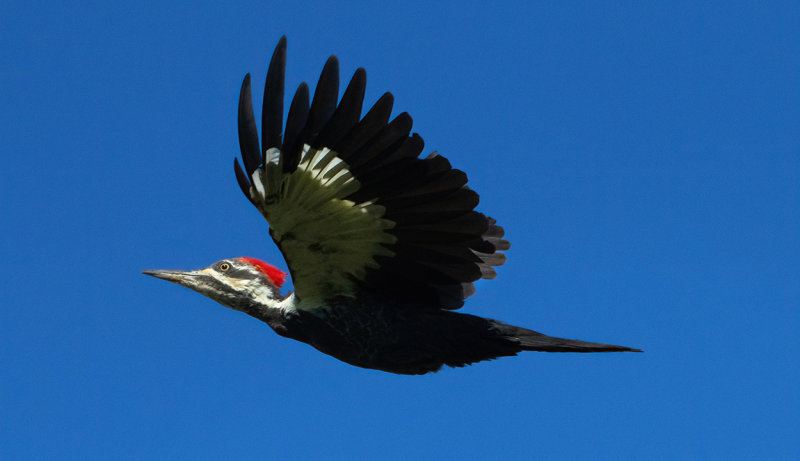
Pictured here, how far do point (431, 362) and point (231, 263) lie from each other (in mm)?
1645

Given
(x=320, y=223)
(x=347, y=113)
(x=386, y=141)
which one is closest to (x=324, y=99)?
(x=347, y=113)

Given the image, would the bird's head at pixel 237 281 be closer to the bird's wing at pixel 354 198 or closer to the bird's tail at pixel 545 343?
the bird's wing at pixel 354 198

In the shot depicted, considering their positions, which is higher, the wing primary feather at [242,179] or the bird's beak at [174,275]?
the wing primary feather at [242,179]

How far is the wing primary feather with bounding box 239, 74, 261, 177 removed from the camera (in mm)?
5160

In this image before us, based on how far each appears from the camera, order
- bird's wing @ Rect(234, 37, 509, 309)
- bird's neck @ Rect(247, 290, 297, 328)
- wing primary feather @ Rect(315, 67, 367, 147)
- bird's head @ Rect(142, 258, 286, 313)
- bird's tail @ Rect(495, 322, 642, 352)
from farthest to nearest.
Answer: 1. bird's head @ Rect(142, 258, 286, 313)
2. bird's neck @ Rect(247, 290, 297, 328)
3. bird's tail @ Rect(495, 322, 642, 352)
4. bird's wing @ Rect(234, 37, 509, 309)
5. wing primary feather @ Rect(315, 67, 367, 147)

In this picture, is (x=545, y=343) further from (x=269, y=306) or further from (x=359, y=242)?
(x=269, y=306)

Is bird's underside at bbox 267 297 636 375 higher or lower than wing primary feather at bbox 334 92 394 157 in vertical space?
lower

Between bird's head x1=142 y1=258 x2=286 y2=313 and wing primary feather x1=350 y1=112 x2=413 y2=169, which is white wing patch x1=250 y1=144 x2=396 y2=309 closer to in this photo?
wing primary feather x1=350 y1=112 x2=413 y2=169

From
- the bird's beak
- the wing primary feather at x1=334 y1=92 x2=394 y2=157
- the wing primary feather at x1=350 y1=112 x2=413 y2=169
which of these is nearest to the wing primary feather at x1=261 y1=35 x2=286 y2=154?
the wing primary feather at x1=334 y1=92 x2=394 y2=157

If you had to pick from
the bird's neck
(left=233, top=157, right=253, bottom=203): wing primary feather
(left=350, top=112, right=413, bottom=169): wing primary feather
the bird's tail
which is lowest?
the bird's neck

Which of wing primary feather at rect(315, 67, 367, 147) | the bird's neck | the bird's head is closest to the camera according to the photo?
wing primary feather at rect(315, 67, 367, 147)

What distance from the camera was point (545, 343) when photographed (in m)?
5.52

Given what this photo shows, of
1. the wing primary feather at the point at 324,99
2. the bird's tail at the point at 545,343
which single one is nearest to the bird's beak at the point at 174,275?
the wing primary feather at the point at 324,99

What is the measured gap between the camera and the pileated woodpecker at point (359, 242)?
16.3 feet
